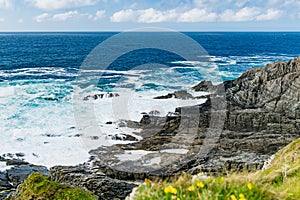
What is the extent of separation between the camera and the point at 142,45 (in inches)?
4555

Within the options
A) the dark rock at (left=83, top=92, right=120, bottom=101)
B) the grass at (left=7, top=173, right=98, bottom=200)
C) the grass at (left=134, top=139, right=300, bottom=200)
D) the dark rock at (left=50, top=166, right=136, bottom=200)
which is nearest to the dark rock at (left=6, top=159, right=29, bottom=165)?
the dark rock at (left=50, top=166, right=136, bottom=200)

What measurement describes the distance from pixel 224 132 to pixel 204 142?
Result: 2315 mm

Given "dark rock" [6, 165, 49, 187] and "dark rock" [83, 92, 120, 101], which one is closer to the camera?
"dark rock" [6, 165, 49, 187]

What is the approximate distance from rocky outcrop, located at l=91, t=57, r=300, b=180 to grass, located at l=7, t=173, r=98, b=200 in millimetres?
7107

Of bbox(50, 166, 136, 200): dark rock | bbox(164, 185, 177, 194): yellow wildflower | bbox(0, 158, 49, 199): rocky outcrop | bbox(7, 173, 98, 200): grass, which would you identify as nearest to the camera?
bbox(164, 185, 177, 194): yellow wildflower

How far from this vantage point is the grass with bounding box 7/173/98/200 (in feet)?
21.2

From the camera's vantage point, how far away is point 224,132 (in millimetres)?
22984

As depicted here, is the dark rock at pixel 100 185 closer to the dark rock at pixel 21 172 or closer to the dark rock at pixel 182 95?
the dark rock at pixel 21 172

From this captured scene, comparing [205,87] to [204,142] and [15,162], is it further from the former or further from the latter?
[15,162]

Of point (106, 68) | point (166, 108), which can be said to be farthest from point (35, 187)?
point (106, 68)

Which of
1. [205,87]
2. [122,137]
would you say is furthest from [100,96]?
[122,137]

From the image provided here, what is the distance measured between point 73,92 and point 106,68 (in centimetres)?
2071

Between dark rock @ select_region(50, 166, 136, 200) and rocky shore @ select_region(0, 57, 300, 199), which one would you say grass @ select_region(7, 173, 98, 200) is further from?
rocky shore @ select_region(0, 57, 300, 199)

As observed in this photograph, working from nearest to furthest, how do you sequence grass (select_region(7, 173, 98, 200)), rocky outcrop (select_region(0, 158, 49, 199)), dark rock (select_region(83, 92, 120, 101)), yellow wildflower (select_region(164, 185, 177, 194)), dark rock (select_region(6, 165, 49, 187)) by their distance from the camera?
yellow wildflower (select_region(164, 185, 177, 194)) < grass (select_region(7, 173, 98, 200)) < rocky outcrop (select_region(0, 158, 49, 199)) < dark rock (select_region(6, 165, 49, 187)) < dark rock (select_region(83, 92, 120, 101))
